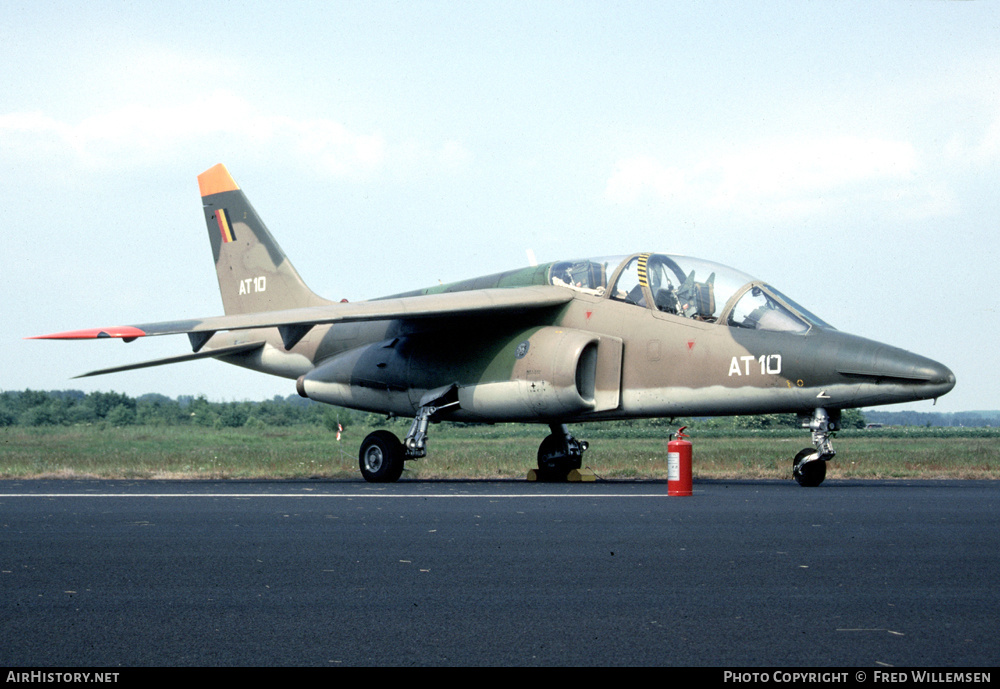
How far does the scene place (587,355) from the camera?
50.4 ft

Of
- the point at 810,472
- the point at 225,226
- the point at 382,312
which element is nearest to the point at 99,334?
the point at 382,312

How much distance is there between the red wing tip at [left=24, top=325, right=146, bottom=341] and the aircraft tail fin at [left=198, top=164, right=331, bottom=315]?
555cm

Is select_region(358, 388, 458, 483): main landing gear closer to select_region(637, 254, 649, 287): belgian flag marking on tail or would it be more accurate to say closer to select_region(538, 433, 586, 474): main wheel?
select_region(538, 433, 586, 474): main wheel

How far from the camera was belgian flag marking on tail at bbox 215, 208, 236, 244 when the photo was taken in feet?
72.6

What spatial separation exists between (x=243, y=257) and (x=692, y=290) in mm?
10710

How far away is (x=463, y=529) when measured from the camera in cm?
866

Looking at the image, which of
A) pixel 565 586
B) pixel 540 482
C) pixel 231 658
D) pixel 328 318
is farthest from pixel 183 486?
pixel 231 658

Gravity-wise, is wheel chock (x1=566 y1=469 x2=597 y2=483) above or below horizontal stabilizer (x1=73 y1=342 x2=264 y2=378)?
below

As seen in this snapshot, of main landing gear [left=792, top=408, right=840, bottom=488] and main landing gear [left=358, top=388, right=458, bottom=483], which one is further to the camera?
main landing gear [left=358, top=388, right=458, bottom=483]

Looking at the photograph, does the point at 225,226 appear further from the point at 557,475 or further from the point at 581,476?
the point at 581,476

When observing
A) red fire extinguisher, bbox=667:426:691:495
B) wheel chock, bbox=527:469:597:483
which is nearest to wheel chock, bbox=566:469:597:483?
wheel chock, bbox=527:469:597:483

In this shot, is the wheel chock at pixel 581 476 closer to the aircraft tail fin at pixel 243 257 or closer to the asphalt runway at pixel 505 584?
the asphalt runway at pixel 505 584

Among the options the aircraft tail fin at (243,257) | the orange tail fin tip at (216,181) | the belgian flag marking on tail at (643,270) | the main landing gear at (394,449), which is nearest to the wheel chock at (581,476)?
the main landing gear at (394,449)
